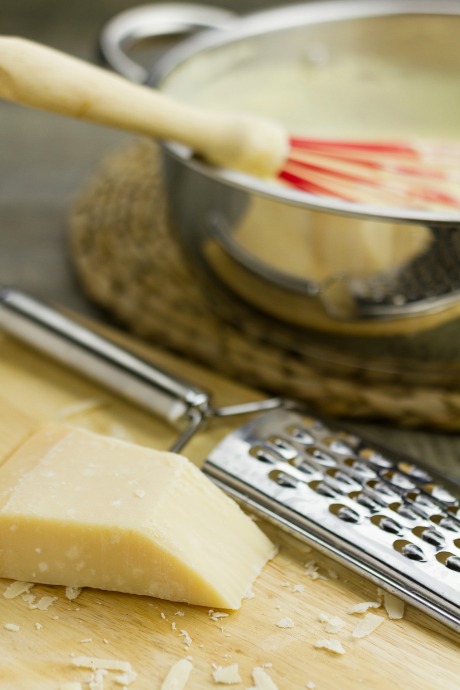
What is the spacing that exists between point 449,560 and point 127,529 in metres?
0.23

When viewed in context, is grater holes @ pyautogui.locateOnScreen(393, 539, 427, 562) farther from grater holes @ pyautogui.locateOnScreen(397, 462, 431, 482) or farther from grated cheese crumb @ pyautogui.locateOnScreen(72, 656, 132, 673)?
grated cheese crumb @ pyautogui.locateOnScreen(72, 656, 132, 673)

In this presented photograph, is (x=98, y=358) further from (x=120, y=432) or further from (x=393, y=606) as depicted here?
(x=393, y=606)

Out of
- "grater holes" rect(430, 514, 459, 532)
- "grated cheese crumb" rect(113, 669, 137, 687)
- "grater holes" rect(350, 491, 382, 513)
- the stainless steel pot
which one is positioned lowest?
"grated cheese crumb" rect(113, 669, 137, 687)

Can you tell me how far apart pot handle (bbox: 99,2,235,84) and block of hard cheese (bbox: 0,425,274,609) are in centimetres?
47

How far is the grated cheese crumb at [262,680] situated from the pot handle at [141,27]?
24.5 inches

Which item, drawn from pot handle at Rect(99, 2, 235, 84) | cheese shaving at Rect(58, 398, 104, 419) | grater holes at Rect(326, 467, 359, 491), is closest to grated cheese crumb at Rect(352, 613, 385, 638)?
grater holes at Rect(326, 467, 359, 491)

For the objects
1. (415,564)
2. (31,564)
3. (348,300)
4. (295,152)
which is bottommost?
(31,564)

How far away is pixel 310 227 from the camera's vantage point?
0.80 metres

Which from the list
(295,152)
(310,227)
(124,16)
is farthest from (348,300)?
(124,16)

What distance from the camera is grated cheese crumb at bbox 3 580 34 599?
0.68 meters

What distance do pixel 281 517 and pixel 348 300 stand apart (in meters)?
0.21

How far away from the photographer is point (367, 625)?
0.67 meters

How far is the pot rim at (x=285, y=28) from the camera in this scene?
77 cm

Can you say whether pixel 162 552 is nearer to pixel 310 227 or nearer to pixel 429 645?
pixel 429 645
